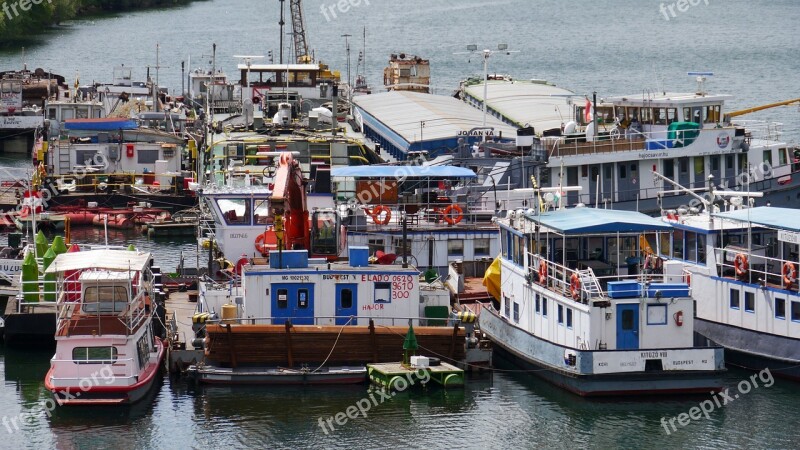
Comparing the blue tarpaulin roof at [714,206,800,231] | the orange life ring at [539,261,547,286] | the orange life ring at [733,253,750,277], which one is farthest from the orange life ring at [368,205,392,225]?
the orange life ring at [733,253,750,277]

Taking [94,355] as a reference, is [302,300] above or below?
above

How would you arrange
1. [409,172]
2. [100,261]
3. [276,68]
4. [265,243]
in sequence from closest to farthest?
[100,261]
[265,243]
[409,172]
[276,68]

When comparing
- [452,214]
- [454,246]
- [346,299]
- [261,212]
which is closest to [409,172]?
[452,214]

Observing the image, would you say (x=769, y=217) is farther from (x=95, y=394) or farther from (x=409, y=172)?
(x=95, y=394)

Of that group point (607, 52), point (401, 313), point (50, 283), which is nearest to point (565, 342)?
point (401, 313)

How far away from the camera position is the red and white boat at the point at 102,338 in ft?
158

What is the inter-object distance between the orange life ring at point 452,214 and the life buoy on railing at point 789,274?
15.0m

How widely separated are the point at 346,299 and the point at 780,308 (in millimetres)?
13886

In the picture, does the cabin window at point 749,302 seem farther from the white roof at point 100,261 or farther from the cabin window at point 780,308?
the white roof at point 100,261

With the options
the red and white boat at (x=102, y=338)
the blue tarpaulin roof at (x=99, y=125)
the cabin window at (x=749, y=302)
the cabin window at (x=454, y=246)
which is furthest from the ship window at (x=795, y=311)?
the blue tarpaulin roof at (x=99, y=125)

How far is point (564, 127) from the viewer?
71.6 m

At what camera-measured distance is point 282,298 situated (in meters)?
51.9

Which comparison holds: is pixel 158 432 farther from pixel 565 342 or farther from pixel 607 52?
pixel 607 52

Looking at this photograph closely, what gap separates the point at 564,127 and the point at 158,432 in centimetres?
3020
